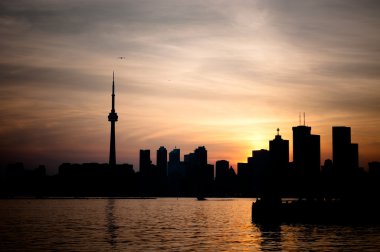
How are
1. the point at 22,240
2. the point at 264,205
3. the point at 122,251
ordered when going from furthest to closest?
the point at 264,205 → the point at 22,240 → the point at 122,251

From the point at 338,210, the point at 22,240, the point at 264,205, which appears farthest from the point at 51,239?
the point at 338,210

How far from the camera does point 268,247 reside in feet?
278

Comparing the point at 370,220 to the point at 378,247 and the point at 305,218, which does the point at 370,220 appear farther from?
the point at 378,247

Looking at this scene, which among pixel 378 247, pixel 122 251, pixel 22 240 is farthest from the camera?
pixel 22 240

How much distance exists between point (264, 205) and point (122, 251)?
92.8 m

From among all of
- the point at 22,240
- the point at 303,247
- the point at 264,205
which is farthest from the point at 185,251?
the point at 264,205

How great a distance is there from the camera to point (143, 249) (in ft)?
263

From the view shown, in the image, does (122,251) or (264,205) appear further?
(264,205)

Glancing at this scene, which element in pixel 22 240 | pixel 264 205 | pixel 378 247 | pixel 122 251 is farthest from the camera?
pixel 264 205

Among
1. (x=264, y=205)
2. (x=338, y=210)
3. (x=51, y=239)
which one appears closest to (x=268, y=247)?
(x=51, y=239)

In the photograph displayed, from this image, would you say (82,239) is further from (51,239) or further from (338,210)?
(338,210)

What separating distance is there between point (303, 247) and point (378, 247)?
39.5 ft

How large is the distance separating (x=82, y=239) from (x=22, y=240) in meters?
10.8

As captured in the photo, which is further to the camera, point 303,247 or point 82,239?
point 82,239
